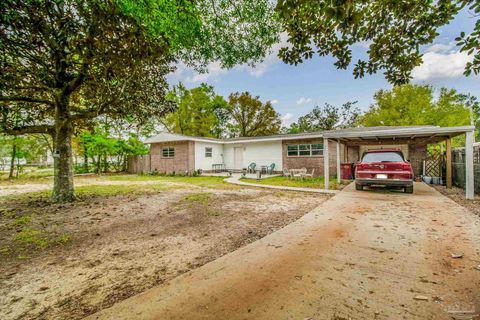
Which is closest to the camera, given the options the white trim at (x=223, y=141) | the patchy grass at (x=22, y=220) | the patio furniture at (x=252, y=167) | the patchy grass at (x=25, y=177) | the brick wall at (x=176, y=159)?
the patchy grass at (x=22, y=220)

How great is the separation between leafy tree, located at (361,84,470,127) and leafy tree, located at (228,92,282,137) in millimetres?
16145

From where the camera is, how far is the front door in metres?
20.8

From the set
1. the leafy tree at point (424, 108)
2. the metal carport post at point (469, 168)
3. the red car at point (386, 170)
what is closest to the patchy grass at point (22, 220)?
the red car at point (386, 170)

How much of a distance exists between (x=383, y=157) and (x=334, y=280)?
7.65 m

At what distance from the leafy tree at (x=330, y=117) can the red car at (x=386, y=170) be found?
28.4 meters

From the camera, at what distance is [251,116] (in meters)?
36.9

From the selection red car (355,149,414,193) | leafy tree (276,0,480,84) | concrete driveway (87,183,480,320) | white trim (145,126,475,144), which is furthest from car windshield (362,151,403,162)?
leafy tree (276,0,480,84)

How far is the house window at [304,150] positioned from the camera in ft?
52.4

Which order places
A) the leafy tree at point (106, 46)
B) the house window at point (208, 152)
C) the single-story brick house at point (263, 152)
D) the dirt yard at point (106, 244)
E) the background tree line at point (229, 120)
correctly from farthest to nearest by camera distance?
the house window at point (208, 152) → the background tree line at point (229, 120) → the single-story brick house at point (263, 152) → the leafy tree at point (106, 46) → the dirt yard at point (106, 244)

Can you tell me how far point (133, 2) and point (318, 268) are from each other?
5.78 metres

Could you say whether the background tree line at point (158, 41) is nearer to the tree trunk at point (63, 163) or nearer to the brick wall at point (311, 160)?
the tree trunk at point (63, 163)

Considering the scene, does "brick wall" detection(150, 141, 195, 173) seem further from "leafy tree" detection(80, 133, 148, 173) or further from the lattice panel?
the lattice panel

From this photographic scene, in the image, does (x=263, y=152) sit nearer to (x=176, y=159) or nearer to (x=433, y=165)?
(x=176, y=159)

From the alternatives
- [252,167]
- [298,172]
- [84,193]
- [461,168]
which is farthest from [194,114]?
[461,168]
